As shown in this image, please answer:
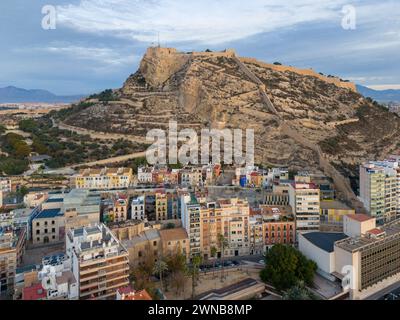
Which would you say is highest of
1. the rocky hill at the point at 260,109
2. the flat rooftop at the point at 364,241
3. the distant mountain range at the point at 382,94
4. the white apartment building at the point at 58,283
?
the distant mountain range at the point at 382,94

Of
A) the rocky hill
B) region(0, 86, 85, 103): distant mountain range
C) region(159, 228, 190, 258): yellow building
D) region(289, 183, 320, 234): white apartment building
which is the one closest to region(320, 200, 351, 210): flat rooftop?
region(289, 183, 320, 234): white apartment building

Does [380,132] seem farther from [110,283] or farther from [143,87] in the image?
[110,283]

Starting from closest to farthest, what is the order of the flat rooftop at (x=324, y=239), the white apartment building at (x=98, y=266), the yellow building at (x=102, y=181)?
the white apartment building at (x=98, y=266)
the flat rooftop at (x=324, y=239)
the yellow building at (x=102, y=181)

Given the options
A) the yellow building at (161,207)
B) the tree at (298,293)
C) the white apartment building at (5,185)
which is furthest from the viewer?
the white apartment building at (5,185)

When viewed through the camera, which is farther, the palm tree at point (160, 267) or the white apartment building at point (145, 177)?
the white apartment building at point (145, 177)

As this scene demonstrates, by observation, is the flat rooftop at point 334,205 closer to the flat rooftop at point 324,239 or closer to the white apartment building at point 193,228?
the flat rooftop at point 324,239

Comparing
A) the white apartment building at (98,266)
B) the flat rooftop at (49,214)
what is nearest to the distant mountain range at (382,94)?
the flat rooftop at (49,214)
